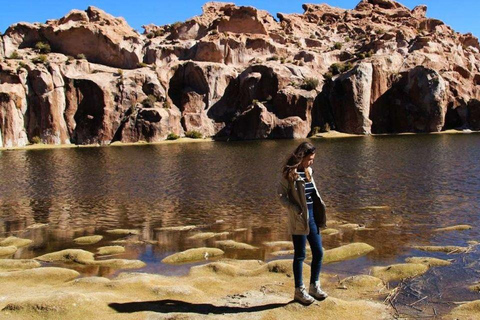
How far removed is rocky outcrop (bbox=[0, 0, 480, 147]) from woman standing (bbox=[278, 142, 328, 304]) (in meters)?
72.2

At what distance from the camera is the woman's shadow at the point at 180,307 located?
866 cm

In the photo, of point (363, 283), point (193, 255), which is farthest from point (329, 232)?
point (363, 283)

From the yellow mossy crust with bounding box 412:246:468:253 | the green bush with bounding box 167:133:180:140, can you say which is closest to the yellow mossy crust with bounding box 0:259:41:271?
the yellow mossy crust with bounding box 412:246:468:253

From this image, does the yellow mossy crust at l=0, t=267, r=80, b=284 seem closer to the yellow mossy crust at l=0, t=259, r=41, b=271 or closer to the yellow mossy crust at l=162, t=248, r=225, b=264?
the yellow mossy crust at l=0, t=259, r=41, b=271

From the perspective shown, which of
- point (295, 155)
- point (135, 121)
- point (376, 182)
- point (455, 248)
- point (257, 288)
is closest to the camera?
point (295, 155)

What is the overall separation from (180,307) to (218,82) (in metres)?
84.5

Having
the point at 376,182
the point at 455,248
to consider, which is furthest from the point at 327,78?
the point at 455,248

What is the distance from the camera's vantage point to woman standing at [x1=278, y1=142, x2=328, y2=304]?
868 centimetres

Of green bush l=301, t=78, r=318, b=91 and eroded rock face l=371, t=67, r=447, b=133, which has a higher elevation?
green bush l=301, t=78, r=318, b=91

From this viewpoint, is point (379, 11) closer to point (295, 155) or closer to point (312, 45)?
point (312, 45)

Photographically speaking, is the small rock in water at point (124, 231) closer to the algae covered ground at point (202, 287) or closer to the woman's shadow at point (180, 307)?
the algae covered ground at point (202, 287)

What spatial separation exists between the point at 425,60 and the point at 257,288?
90.5m

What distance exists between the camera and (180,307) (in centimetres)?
886

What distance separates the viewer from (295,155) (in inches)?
344
